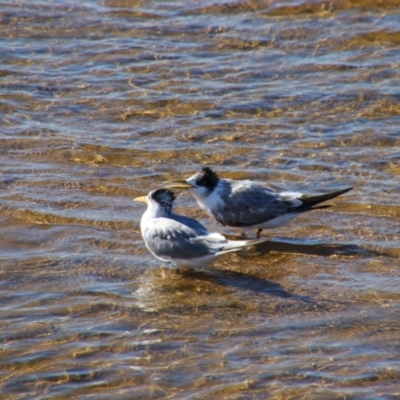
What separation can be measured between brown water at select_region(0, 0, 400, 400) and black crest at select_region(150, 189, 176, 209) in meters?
0.50

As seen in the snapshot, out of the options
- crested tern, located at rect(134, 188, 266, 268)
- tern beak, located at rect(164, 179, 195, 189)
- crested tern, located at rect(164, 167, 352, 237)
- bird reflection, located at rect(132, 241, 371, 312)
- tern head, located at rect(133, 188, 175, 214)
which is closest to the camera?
bird reflection, located at rect(132, 241, 371, 312)

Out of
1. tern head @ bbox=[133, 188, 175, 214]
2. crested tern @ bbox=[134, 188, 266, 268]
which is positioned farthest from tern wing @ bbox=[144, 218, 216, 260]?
tern head @ bbox=[133, 188, 175, 214]

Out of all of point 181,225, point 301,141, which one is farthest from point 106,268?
point 301,141

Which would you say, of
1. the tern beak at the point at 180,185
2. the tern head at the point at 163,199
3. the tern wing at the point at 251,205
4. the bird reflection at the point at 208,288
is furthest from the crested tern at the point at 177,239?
the tern wing at the point at 251,205

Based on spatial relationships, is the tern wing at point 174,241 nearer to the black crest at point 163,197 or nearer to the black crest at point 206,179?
the black crest at point 163,197

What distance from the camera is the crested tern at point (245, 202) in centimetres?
862

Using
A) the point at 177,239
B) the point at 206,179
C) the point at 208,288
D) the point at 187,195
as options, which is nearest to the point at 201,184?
the point at 206,179

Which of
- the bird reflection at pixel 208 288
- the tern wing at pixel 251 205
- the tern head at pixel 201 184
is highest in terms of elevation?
the tern head at pixel 201 184

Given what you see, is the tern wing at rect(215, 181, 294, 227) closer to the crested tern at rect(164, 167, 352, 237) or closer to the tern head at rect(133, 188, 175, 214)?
the crested tern at rect(164, 167, 352, 237)

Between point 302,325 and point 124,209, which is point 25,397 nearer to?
point 302,325

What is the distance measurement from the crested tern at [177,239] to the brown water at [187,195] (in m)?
0.23

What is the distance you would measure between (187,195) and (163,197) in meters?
1.56

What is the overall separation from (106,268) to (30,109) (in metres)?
4.65

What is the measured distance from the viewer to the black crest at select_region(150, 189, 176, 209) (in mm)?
8211
